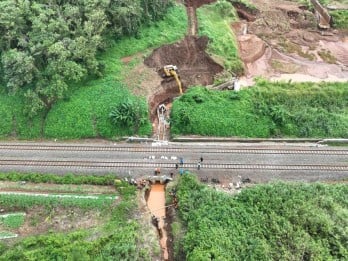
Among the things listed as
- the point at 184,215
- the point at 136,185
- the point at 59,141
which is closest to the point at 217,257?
the point at 184,215

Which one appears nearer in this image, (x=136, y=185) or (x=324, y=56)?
(x=136, y=185)

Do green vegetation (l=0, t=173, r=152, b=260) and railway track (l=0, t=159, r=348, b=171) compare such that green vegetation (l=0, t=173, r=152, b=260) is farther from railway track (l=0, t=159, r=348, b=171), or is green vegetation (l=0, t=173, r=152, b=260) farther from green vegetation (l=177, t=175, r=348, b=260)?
railway track (l=0, t=159, r=348, b=171)

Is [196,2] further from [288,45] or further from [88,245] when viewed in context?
[88,245]

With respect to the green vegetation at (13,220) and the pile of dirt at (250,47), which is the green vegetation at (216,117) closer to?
the pile of dirt at (250,47)

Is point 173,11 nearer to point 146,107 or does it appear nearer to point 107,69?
point 107,69

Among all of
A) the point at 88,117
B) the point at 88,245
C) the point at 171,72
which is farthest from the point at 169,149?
the point at 88,245

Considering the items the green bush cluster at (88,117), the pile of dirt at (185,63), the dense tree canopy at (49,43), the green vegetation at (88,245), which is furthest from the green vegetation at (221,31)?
the green vegetation at (88,245)

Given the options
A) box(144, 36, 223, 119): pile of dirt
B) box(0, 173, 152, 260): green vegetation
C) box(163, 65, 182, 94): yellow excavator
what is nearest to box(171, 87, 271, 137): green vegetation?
box(144, 36, 223, 119): pile of dirt
